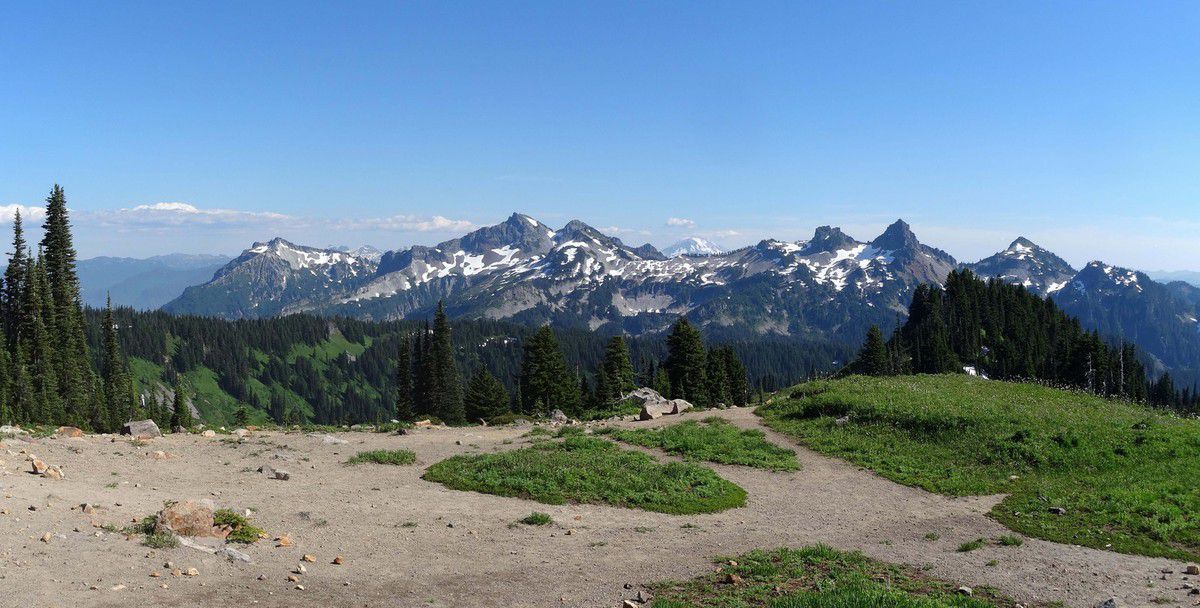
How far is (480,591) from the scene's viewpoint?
615 inches

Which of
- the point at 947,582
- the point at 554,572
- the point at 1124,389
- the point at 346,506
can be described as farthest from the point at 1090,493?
the point at 1124,389

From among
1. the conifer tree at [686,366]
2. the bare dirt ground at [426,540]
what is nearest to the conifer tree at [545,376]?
the conifer tree at [686,366]

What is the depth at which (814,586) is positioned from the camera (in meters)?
15.8

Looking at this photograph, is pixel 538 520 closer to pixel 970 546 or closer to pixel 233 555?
pixel 233 555

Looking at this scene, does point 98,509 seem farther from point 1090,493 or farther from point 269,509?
point 1090,493

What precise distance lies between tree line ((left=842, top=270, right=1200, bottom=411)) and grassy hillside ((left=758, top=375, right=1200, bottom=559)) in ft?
224

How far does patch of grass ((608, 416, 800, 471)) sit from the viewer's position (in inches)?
1281

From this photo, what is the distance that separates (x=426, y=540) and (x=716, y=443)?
1971cm

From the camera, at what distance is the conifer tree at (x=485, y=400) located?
295 feet

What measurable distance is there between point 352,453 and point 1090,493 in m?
30.6

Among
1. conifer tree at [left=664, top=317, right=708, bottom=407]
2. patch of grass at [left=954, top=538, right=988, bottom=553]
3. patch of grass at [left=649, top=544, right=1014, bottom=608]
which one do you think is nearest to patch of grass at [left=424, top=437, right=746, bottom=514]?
patch of grass at [left=649, top=544, right=1014, bottom=608]

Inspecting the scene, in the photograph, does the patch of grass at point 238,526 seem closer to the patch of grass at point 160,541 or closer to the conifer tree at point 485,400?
the patch of grass at point 160,541

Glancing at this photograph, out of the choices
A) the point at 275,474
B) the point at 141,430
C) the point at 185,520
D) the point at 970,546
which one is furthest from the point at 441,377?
the point at 970,546

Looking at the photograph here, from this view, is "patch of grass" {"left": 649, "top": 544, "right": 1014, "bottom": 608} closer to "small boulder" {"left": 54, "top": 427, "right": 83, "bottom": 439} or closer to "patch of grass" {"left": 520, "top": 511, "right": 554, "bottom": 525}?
"patch of grass" {"left": 520, "top": 511, "right": 554, "bottom": 525}
